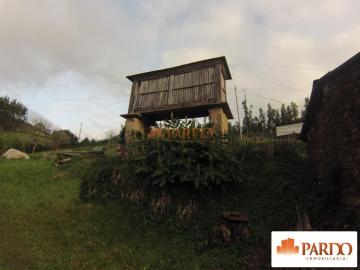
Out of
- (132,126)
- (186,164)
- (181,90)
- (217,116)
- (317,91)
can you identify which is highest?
(181,90)

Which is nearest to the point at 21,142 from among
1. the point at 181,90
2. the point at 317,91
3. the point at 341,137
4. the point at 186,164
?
the point at 181,90

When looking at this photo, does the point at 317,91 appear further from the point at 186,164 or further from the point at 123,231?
the point at 123,231

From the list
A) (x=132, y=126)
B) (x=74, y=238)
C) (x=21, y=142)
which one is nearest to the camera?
(x=74, y=238)

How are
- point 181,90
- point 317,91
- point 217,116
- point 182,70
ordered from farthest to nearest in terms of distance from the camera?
point 182,70, point 181,90, point 217,116, point 317,91

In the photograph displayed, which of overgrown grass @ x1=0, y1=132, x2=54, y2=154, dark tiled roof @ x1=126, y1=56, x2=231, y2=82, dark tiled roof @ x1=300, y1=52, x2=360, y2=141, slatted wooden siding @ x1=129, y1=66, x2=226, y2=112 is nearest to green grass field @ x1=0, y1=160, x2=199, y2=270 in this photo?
dark tiled roof @ x1=300, y1=52, x2=360, y2=141

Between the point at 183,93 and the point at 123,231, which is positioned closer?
the point at 123,231

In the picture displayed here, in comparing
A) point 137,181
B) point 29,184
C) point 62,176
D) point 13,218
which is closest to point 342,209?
point 137,181

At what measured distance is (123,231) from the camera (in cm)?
823

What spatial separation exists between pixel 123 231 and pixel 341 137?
6.56 m

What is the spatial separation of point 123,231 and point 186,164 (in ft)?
8.92

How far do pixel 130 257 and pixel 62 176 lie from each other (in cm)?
750

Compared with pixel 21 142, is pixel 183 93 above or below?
above

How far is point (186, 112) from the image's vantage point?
1734 centimetres

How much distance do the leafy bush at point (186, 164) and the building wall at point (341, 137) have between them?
2678 millimetres
